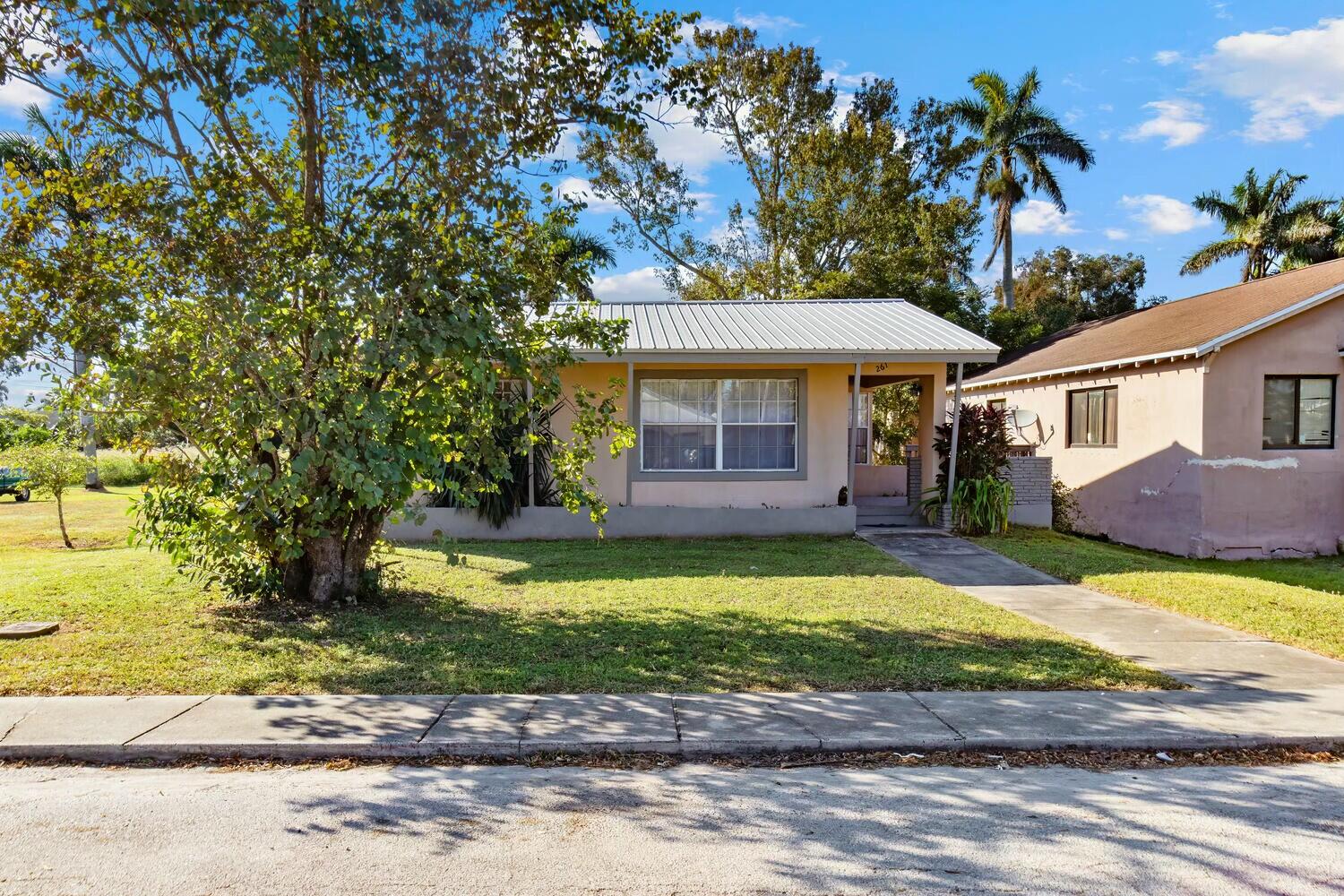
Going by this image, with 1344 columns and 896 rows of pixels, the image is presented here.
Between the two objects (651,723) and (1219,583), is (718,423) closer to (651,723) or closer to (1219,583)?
(1219,583)

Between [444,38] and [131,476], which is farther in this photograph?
[131,476]

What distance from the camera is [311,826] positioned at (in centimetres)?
377

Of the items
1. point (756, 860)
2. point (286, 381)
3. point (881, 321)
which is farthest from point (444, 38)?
point (881, 321)

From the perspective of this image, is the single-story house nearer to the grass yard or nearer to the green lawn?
the grass yard

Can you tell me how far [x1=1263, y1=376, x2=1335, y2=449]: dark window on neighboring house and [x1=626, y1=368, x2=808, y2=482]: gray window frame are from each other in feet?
25.0

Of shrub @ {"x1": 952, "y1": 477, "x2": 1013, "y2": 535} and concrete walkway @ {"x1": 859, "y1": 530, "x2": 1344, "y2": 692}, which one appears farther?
shrub @ {"x1": 952, "y1": 477, "x2": 1013, "y2": 535}

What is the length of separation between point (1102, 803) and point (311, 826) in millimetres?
3757

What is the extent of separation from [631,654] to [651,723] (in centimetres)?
146

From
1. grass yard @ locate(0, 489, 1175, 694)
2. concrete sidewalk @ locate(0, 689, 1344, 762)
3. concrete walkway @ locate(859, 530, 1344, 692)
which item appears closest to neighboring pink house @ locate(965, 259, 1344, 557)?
concrete walkway @ locate(859, 530, 1344, 692)

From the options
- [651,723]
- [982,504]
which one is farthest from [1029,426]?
[651,723]

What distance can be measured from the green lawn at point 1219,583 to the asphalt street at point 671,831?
12.1 feet

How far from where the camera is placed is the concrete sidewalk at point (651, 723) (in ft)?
15.3

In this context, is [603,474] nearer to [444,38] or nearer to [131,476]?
[444,38]

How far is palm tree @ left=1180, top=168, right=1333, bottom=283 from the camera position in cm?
2998
